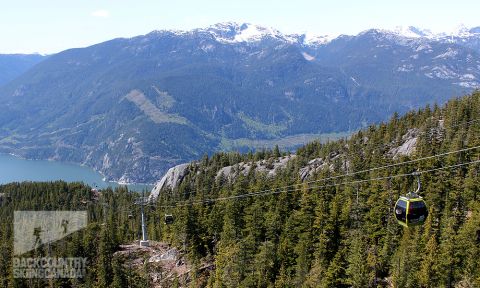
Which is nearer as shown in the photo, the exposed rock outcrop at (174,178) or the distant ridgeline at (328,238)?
the distant ridgeline at (328,238)

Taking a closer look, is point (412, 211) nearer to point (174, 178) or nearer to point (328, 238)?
point (328, 238)

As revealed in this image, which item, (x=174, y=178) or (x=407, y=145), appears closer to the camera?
(x=407, y=145)

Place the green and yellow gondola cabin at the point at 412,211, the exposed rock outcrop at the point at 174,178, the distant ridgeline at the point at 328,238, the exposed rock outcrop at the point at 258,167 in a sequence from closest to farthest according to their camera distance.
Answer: the green and yellow gondola cabin at the point at 412,211
the distant ridgeline at the point at 328,238
the exposed rock outcrop at the point at 258,167
the exposed rock outcrop at the point at 174,178

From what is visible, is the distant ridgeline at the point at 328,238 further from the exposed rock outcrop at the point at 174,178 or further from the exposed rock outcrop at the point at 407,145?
the exposed rock outcrop at the point at 174,178

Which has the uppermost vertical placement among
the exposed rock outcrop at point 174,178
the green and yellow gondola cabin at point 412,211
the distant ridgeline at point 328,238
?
the green and yellow gondola cabin at point 412,211

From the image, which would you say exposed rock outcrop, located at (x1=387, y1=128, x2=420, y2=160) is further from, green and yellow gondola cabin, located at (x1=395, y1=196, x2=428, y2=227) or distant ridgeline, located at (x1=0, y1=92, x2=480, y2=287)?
green and yellow gondola cabin, located at (x1=395, y1=196, x2=428, y2=227)

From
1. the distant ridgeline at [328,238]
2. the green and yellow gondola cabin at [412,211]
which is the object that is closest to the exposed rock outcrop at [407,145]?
the distant ridgeline at [328,238]

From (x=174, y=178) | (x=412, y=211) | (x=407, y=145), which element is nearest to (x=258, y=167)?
(x=174, y=178)

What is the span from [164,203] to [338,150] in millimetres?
59963

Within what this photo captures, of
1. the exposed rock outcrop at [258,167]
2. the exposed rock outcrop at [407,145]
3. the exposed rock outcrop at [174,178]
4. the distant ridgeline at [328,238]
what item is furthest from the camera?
the exposed rock outcrop at [174,178]

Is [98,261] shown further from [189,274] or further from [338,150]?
[338,150]

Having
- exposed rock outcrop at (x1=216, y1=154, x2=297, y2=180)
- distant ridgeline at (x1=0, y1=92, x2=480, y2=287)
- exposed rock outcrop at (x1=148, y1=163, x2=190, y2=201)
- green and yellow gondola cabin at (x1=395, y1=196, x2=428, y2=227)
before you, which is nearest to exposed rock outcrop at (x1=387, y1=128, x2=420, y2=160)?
distant ridgeline at (x1=0, y1=92, x2=480, y2=287)

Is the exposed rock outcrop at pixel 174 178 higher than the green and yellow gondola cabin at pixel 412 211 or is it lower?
lower

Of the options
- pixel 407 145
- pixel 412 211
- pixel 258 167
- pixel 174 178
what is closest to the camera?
pixel 412 211
